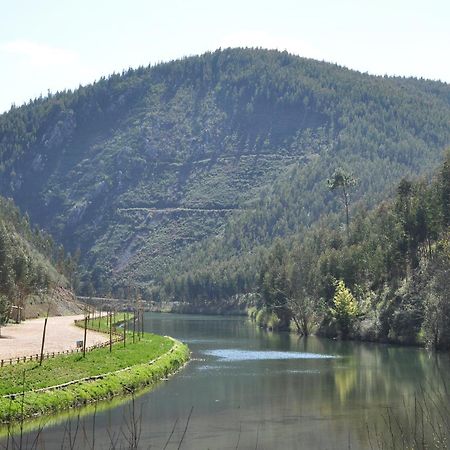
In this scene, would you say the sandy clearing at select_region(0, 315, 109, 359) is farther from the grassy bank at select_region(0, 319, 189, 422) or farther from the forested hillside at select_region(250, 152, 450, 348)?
the forested hillside at select_region(250, 152, 450, 348)

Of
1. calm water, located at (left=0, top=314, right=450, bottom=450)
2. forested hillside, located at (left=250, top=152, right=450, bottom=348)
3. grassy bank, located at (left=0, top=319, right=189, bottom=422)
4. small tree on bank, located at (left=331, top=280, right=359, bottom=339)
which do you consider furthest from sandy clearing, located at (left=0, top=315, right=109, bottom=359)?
forested hillside, located at (left=250, top=152, right=450, bottom=348)

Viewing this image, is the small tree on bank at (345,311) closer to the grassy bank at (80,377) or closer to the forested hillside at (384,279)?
the forested hillside at (384,279)

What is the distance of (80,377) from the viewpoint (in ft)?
237

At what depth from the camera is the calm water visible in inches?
2088

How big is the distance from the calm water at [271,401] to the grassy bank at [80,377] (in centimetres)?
241

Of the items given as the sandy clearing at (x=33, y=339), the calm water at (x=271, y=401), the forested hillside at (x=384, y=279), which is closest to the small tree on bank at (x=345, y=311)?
the forested hillside at (x=384, y=279)

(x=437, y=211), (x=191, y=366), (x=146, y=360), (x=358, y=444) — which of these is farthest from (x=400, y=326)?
(x=358, y=444)

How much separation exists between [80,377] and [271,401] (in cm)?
1765

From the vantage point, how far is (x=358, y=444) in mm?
51875

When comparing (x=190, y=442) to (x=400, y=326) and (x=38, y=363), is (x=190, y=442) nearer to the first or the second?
(x=38, y=363)

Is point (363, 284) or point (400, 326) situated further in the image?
point (363, 284)

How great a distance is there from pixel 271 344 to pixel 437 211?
35.3m

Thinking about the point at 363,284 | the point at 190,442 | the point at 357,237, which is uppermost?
the point at 357,237

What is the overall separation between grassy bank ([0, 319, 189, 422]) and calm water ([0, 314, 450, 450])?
2.41m
